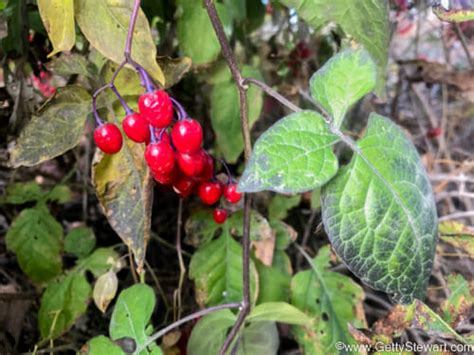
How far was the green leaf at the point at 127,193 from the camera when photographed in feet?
2.04

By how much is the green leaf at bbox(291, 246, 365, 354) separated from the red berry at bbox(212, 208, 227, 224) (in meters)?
0.16

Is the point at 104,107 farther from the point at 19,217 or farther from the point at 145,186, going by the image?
the point at 19,217

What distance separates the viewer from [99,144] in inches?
23.9

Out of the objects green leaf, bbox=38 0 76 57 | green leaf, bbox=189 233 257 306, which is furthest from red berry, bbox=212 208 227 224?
green leaf, bbox=38 0 76 57

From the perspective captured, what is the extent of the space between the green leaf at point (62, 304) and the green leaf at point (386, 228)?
0.50 meters

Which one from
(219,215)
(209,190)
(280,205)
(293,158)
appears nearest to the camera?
(293,158)

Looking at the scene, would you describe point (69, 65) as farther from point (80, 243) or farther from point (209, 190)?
point (80, 243)

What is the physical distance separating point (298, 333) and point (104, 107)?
45 centimetres

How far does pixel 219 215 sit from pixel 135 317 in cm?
23

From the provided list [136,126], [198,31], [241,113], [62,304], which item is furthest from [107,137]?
[62,304]

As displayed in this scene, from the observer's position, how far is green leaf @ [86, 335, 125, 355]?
0.66 meters

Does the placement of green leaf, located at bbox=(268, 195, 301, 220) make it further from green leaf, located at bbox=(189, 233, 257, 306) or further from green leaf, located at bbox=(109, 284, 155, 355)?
green leaf, located at bbox=(109, 284, 155, 355)

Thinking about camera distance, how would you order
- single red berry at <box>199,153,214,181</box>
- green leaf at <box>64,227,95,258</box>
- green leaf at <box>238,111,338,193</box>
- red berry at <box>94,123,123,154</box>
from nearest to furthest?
green leaf at <box>238,111,338,193</box> < red berry at <box>94,123,123,154</box> < single red berry at <box>199,153,214,181</box> < green leaf at <box>64,227,95,258</box>

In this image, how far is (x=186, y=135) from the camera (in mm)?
594
